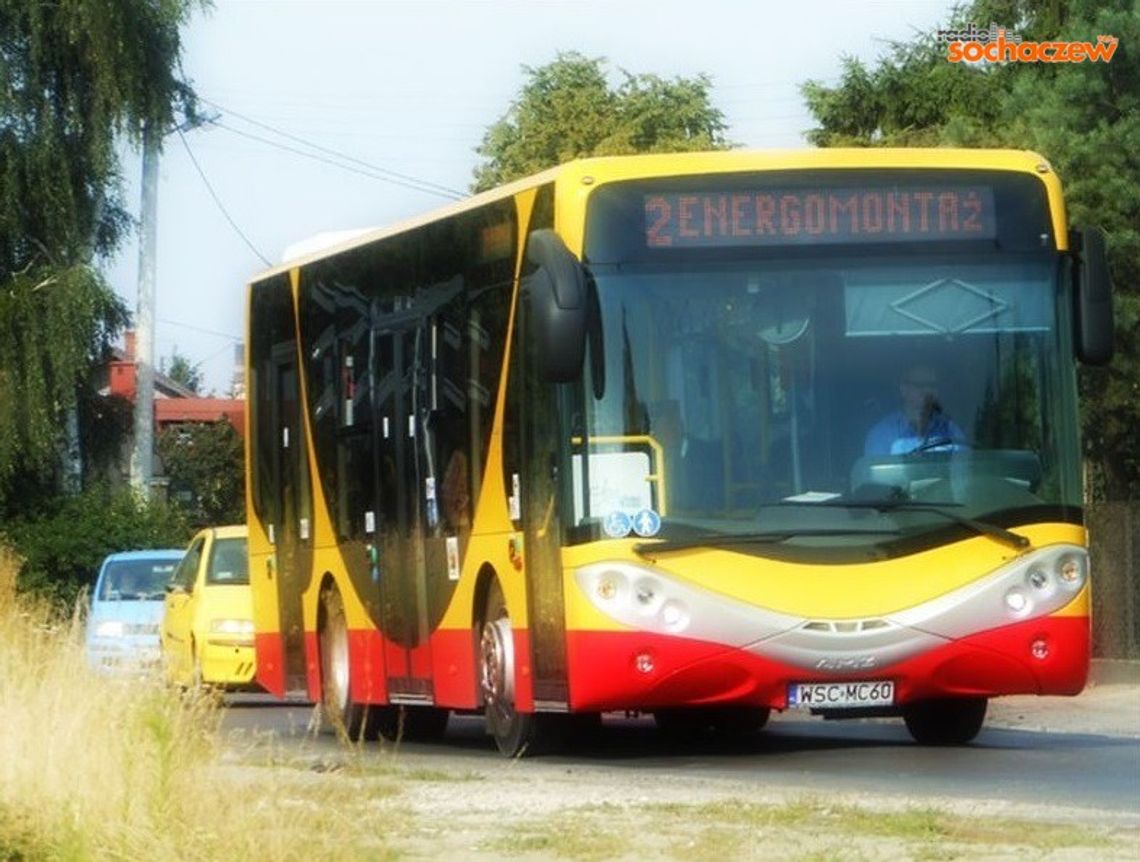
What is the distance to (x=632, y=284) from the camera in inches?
642

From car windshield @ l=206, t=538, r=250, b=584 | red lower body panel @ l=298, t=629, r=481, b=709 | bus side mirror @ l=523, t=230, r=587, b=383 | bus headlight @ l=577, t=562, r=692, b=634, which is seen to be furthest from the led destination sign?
car windshield @ l=206, t=538, r=250, b=584

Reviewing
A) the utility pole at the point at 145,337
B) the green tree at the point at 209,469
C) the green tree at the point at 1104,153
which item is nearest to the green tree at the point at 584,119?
the green tree at the point at 209,469

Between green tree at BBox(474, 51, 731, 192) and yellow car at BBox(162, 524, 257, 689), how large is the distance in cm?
3666

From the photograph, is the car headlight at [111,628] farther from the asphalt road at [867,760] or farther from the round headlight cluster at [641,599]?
the round headlight cluster at [641,599]

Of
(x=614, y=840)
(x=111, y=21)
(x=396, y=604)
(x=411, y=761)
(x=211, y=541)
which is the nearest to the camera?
(x=614, y=840)

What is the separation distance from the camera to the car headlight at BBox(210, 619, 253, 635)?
97.5ft

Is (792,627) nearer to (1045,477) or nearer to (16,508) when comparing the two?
(1045,477)

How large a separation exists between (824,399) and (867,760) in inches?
82.6

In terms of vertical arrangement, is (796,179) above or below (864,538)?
above

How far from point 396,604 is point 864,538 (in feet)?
13.8

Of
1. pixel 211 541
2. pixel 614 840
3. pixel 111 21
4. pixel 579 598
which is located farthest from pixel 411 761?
pixel 111 21

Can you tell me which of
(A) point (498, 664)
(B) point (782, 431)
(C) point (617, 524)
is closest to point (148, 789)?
(C) point (617, 524)

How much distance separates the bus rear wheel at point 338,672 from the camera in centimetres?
2094

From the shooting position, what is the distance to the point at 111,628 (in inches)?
1318
